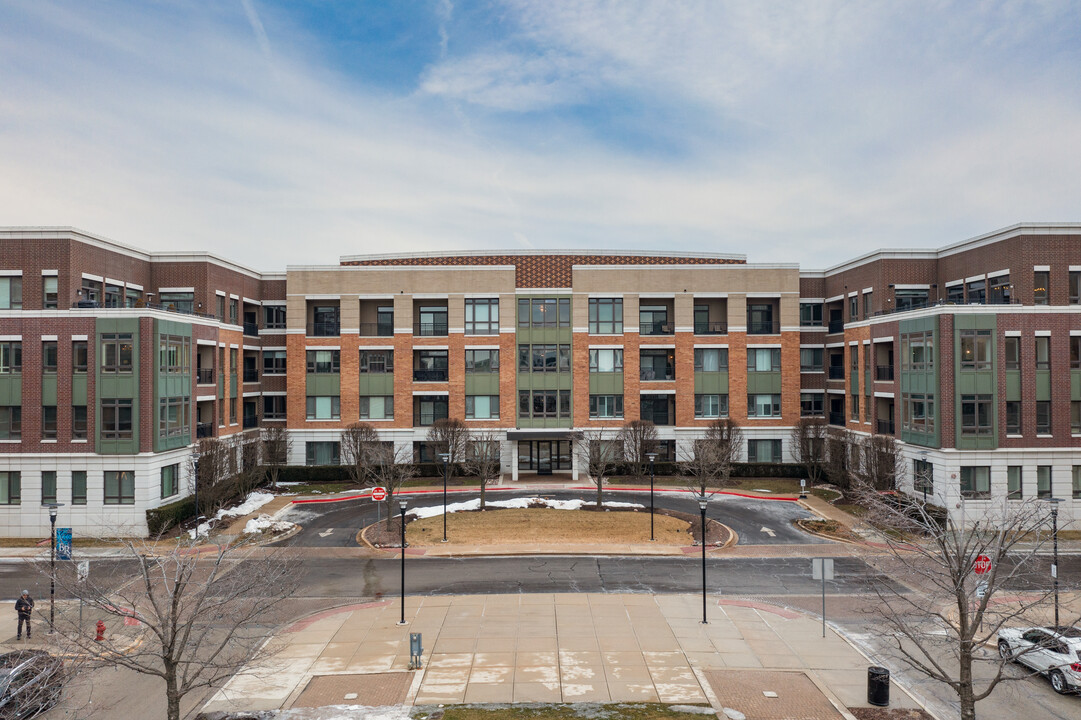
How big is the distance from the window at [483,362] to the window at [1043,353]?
1349 inches

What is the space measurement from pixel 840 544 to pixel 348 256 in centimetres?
4259

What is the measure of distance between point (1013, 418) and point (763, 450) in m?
18.4

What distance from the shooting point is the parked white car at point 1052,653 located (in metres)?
16.4

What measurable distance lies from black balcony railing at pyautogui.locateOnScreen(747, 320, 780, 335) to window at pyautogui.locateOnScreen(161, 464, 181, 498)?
41.4m

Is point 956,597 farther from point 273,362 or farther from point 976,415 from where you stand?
point 273,362

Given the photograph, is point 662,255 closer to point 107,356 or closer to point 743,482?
point 743,482

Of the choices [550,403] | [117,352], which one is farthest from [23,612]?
[550,403]

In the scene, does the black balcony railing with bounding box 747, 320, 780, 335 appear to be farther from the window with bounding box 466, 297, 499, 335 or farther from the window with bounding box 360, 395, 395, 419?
the window with bounding box 360, 395, 395, 419

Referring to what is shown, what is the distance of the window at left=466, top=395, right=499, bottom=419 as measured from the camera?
50.8 meters

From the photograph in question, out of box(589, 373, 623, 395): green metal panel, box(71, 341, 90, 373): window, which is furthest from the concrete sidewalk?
box(589, 373, 623, 395): green metal panel

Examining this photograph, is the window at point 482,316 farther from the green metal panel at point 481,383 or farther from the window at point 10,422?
the window at point 10,422

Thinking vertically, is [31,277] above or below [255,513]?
above

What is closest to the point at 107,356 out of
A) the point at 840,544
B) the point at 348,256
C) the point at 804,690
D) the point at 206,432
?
the point at 206,432

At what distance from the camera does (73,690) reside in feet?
53.5
